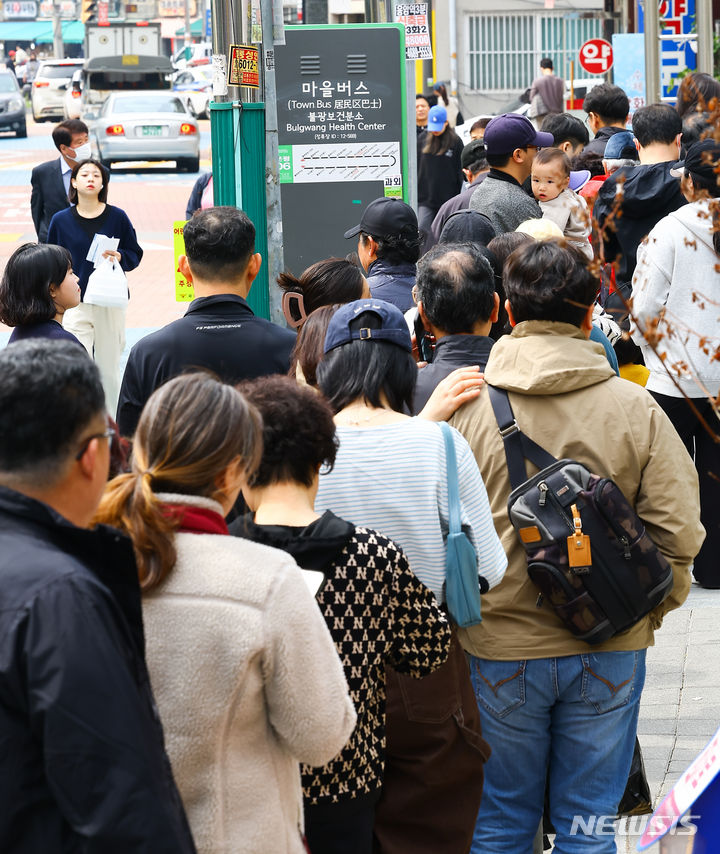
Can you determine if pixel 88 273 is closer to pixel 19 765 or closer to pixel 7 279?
pixel 7 279

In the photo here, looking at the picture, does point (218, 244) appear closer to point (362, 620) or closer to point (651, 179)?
Result: point (362, 620)

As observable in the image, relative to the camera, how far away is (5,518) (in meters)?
1.96

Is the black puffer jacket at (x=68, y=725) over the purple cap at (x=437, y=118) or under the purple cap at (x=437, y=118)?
under

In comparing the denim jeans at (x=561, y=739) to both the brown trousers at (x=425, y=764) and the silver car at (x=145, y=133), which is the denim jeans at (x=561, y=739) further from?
the silver car at (x=145, y=133)

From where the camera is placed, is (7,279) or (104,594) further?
(7,279)

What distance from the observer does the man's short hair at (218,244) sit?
15.1 feet

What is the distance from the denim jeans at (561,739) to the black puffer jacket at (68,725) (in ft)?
5.19

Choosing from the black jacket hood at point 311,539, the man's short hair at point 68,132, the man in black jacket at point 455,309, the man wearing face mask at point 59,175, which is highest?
the man's short hair at point 68,132

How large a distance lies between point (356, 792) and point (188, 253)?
2414 mm

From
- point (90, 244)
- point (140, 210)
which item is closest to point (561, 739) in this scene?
point (90, 244)

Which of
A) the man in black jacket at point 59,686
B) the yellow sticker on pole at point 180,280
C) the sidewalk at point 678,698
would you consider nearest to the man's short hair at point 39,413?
the man in black jacket at point 59,686

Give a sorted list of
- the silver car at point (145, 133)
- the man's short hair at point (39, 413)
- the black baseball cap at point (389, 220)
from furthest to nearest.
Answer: the silver car at point (145, 133) → the black baseball cap at point (389, 220) → the man's short hair at point (39, 413)

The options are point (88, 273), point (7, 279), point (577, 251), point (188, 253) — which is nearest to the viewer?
point (577, 251)

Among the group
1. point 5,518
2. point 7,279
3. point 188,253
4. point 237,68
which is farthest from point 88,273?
point 5,518
